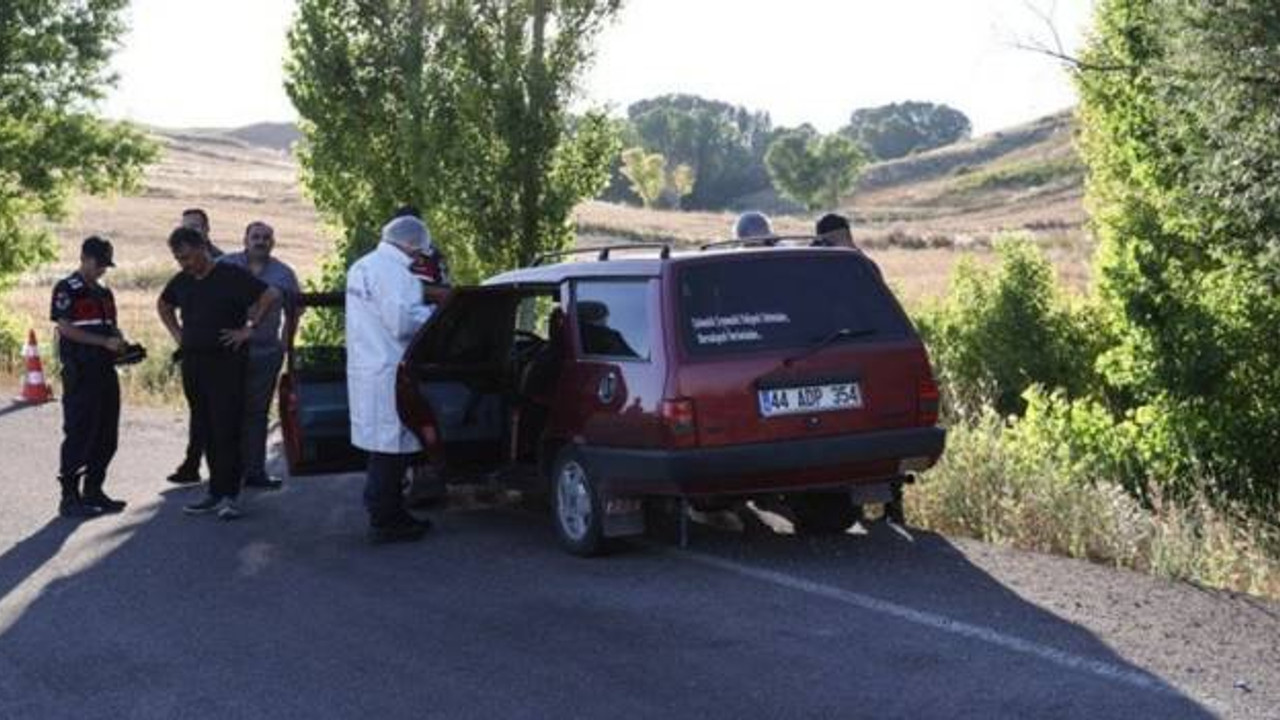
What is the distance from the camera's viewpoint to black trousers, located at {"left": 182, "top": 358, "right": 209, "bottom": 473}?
9.77 m

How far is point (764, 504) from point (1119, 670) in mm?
3057

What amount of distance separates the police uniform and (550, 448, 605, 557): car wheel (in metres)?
3.47

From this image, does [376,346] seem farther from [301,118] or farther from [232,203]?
[232,203]

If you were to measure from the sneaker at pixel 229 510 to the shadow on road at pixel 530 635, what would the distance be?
0.64 meters

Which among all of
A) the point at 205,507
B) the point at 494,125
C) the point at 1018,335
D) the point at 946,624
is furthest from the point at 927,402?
the point at 1018,335

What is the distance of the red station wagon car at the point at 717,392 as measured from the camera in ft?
25.0

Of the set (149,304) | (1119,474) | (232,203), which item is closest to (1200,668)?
(1119,474)

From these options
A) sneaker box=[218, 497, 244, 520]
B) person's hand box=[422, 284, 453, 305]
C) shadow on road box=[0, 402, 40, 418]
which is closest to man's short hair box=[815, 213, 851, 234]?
person's hand box=[422, 284, 453, 305]

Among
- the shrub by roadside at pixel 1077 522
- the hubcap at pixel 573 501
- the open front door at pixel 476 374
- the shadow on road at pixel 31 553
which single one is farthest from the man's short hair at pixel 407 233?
the shrub by roadside at pixel 1077 522

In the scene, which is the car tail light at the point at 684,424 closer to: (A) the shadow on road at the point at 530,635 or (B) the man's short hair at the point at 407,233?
(A) the shadow on road at the point at 530,635

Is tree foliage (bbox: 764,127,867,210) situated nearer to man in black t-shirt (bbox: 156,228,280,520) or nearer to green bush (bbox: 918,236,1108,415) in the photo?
green bush (bbox: 918,236,1108,415)

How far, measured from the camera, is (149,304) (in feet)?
128

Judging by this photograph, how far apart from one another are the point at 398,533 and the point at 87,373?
106 inches

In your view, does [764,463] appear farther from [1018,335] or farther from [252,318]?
[1018,335]
